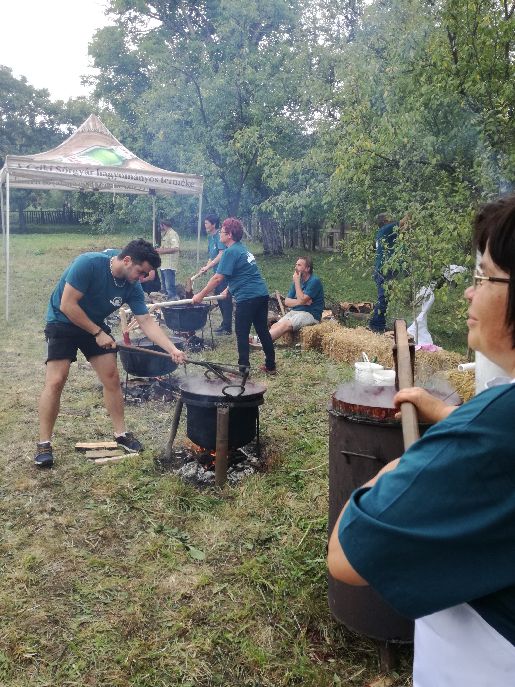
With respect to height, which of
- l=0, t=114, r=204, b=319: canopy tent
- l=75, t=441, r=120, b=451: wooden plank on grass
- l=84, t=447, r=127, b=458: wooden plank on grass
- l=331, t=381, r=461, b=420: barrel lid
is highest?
l=0, t=114, r=204, b=319: canopy tent

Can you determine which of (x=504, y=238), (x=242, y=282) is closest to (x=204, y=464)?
(x=242, y=282)

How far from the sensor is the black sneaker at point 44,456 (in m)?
4.67

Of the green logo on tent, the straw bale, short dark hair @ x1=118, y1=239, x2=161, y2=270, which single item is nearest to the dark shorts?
short dark hair @ x1=118, y1=239, x2=161, y2=270

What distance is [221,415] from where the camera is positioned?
431 cm

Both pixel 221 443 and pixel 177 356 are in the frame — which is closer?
pixel 221 443

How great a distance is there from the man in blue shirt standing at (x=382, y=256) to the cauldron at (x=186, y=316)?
8.57ft

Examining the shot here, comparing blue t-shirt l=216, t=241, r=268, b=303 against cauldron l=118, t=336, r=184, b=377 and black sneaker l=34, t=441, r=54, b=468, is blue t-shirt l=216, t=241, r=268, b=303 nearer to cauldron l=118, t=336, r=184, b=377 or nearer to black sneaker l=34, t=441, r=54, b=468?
cauldron l=118, t=336, r=184, b=377

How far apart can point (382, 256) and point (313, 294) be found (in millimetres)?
1649

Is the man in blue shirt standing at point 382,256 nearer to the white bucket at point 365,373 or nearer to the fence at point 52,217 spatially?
the white bucket at point 365,373

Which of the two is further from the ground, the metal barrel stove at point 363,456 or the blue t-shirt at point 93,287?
the blue t-shirt at point 93,287

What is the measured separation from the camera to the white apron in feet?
→ 3.21

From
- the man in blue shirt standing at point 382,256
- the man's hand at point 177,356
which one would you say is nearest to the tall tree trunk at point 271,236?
the man in blue shirt standing at point 382,256

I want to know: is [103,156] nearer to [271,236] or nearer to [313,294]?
[313,294]

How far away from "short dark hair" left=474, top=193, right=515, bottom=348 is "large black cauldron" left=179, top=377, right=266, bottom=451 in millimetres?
3431
